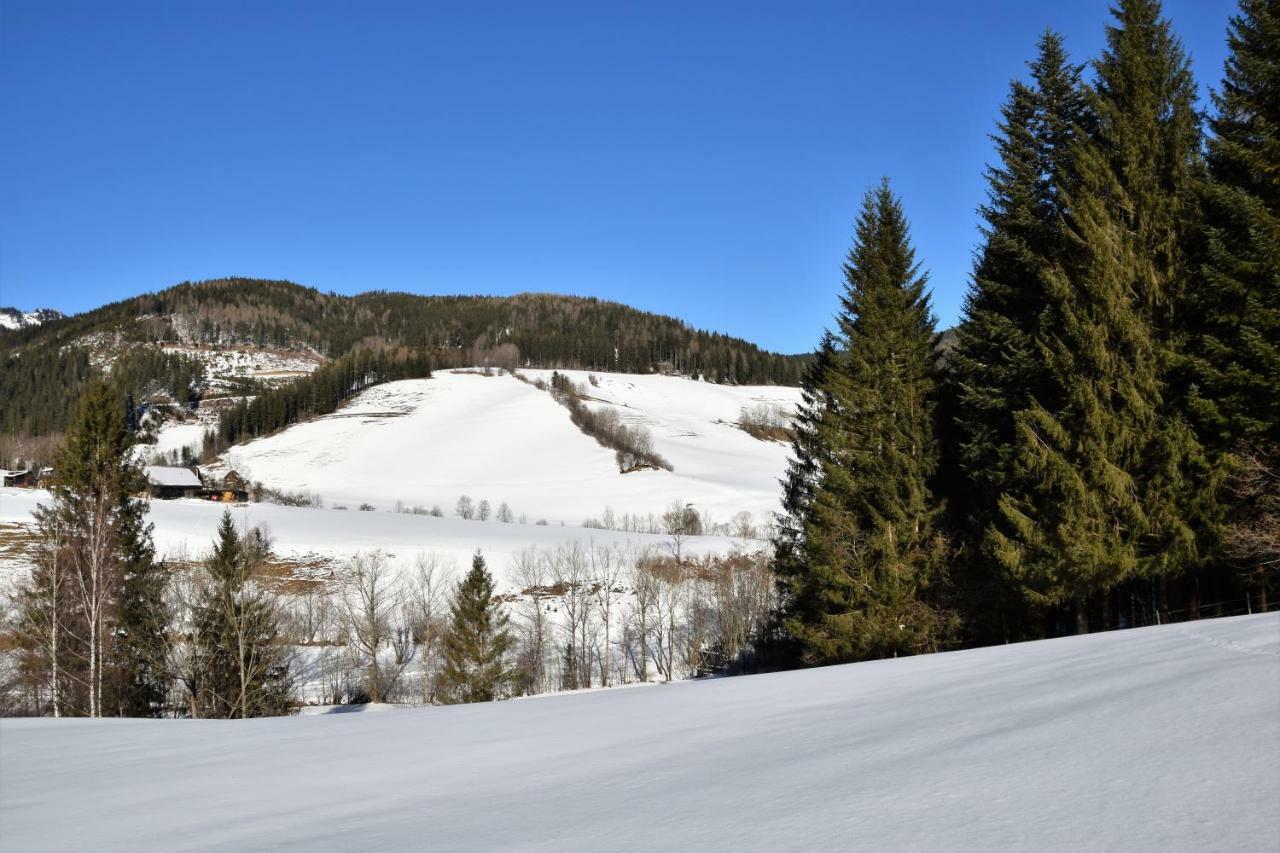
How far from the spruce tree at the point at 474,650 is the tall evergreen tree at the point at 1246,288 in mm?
26791

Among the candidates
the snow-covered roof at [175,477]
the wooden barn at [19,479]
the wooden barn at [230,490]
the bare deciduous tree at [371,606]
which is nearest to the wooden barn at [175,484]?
the snow-covered roof at [175,477]

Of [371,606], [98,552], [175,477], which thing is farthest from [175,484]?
[98,552]

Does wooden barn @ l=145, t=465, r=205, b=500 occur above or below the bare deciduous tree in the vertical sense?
above

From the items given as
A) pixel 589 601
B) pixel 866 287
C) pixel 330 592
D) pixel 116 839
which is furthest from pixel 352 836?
pixel 330 592

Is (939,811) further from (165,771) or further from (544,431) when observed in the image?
(544,431)

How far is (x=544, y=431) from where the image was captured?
371ft

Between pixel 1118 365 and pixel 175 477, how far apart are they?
9847 centimetres

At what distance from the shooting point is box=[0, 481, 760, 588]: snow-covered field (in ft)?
186

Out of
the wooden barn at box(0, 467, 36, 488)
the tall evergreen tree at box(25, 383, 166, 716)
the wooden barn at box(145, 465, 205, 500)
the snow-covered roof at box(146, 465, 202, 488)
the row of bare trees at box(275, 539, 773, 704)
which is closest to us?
the tall evergreen tree at box(25, 383, 166, 716)

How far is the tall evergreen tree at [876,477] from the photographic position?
68.5 ft

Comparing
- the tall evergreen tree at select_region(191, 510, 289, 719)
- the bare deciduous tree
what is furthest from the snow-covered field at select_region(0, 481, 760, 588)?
the tall evergreen tree at select_region(191, 510, 289, 719)

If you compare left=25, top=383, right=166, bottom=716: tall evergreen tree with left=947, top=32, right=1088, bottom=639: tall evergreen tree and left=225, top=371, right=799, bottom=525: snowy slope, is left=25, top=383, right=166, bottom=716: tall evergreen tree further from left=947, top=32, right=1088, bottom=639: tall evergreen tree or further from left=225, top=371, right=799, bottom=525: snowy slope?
left=225, top=371, right=799, bottom=525: snowy slope

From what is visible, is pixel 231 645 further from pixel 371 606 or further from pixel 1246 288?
pixel 1246 288

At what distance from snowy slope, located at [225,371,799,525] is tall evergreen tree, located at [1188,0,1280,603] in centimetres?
5784
